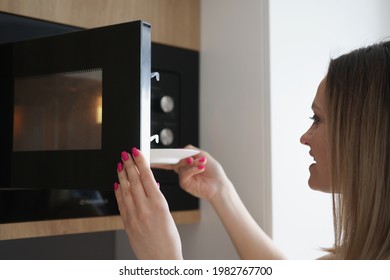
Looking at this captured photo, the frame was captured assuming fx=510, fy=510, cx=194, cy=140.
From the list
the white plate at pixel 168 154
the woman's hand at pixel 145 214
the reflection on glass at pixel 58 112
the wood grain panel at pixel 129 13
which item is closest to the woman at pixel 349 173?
the woman's hand at pixel 145 214

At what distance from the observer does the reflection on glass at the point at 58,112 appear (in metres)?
0.89

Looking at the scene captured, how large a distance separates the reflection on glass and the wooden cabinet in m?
0.25

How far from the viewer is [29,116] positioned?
97 cm

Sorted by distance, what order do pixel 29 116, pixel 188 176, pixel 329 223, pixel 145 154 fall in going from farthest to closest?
pixel 329 223
pixel 188 176
pixel 29 116
pixel 145 154

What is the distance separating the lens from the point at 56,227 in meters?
1.19

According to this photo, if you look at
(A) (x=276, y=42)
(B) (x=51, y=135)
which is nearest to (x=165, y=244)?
(B) (x=51, y=135)

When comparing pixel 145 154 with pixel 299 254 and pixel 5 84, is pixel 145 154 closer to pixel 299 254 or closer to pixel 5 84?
pixel 5 84

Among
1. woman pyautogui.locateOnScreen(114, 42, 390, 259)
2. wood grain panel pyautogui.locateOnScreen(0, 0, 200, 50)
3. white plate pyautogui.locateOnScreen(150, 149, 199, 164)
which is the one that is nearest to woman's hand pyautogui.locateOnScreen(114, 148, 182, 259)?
woman pyautogui.locateOnScreen(114, 42, 390, 259)

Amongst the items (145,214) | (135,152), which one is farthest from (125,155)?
(145,214)

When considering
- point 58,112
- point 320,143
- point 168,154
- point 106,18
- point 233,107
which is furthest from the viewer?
point 233,107

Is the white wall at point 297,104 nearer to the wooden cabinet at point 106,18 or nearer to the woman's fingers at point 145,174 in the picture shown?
the wooden cabinet at point 106,18

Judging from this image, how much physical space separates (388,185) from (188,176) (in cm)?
54

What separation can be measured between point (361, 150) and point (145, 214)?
0.40m

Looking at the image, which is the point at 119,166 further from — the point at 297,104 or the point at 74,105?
the point at 297,104
